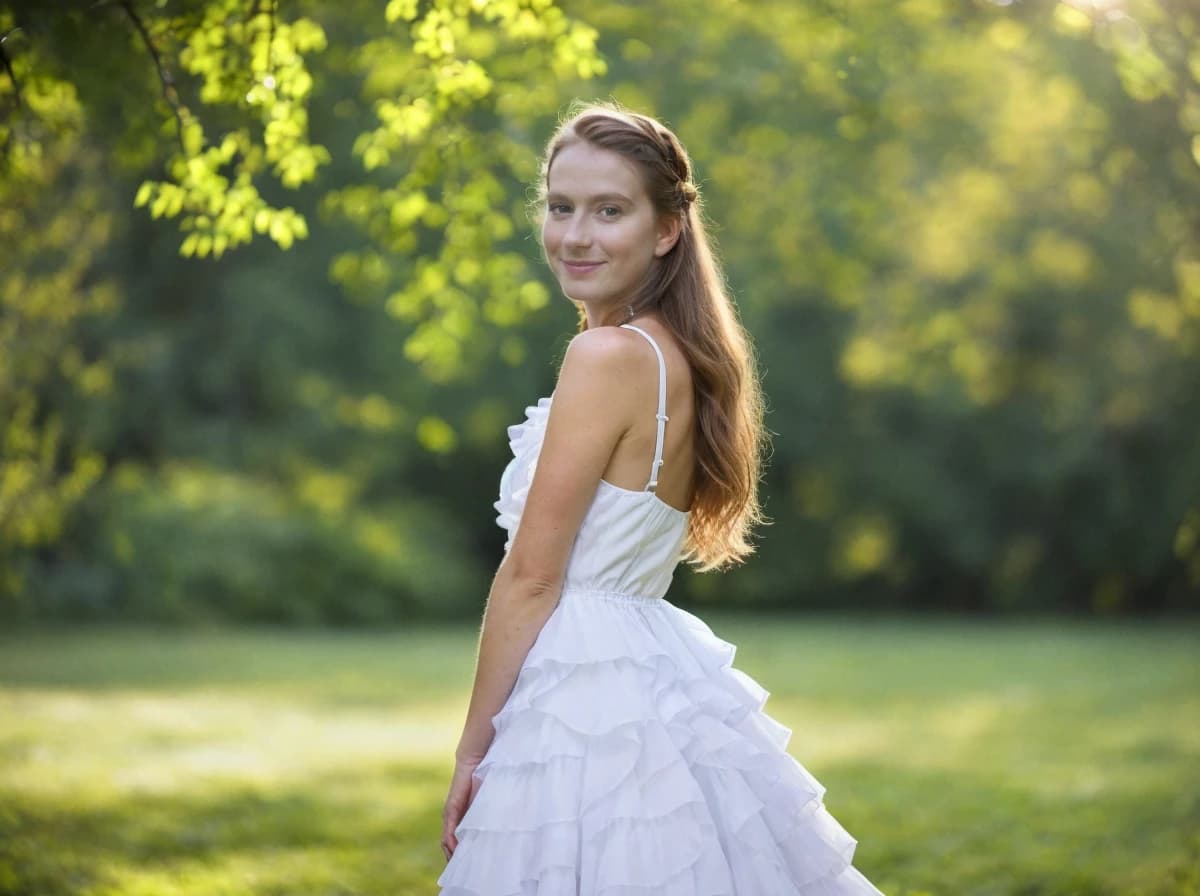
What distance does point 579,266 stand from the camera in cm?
280

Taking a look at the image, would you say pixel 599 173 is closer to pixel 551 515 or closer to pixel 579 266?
pixel 579 266

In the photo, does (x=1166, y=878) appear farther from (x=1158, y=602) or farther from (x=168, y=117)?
(x=1158, y=602)

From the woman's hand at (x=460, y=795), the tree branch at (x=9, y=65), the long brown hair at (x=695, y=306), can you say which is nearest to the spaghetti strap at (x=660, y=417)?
the long brown hair at (x=695, y=306)

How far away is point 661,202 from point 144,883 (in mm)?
4157

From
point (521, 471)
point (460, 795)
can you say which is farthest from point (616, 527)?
point (460, 795)

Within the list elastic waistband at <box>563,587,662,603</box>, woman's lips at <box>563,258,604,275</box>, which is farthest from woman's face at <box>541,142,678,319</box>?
elastic waistband at <box>563,587,662,603</box>

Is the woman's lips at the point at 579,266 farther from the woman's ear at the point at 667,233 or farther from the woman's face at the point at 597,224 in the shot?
the woman's ear at the point at 667,233

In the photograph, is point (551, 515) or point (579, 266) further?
point (579, 266)

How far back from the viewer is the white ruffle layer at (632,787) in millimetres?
2510

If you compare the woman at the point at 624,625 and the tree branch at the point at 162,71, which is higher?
the tree branch at the point at 162,71

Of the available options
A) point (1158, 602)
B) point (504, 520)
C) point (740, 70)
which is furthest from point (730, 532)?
point (1158, 602)

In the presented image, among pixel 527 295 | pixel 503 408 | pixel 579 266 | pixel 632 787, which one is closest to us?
pixel 632 787

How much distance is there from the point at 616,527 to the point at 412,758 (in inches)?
298

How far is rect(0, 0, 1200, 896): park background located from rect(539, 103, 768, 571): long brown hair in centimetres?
155
